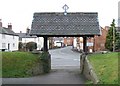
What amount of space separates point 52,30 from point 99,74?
803 centimetres

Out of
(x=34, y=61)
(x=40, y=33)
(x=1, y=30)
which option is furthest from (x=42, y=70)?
(x=1, y=30)

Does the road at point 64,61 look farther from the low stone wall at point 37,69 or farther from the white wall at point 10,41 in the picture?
the white wall at point 10,41

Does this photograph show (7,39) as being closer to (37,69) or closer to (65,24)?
(65,24)

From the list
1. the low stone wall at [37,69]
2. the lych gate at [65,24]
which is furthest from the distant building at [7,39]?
the low stone wall at [37,69]

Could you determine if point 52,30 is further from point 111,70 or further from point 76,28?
point 111,70

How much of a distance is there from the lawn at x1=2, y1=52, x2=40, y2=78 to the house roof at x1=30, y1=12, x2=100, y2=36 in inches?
72.3

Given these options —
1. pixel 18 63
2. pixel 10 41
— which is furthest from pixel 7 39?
pixel 18 63

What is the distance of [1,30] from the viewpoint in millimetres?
74375

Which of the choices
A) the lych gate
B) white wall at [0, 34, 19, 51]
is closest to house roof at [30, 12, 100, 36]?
the lych gate

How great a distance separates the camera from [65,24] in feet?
77.6

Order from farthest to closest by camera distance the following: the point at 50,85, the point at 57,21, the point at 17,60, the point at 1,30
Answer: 1. the point at 1,30
2. the point at 57,21
3. the point at 17,60
4. the point at 50,85

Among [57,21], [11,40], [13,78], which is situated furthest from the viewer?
[11,40]

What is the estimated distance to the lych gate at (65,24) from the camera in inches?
903

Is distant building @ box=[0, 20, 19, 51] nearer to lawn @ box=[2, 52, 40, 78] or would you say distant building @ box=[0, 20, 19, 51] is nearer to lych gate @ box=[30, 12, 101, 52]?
lych gate @ box=[30, 12, 101, 52]
